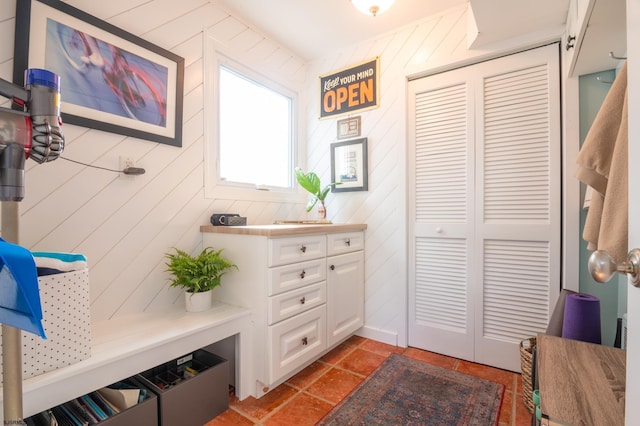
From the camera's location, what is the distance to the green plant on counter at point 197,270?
5.23 ft

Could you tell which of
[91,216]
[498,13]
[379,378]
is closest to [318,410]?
[379,378]

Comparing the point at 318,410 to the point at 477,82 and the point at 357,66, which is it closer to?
the point at 477,82

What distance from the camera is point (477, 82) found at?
202 cm

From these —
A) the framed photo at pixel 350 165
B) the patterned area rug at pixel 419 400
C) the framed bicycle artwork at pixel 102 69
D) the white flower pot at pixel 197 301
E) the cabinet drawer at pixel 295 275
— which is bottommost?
the patterned area rug at pixel 419 400

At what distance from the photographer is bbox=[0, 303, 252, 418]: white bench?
0.98 meters

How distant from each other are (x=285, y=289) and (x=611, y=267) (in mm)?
1401

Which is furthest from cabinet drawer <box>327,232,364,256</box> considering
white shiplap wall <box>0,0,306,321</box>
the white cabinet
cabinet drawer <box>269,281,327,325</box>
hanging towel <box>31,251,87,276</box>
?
hanging towel <box>31,251,87,276</box>

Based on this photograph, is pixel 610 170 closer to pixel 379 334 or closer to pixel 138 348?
pixel 138 348

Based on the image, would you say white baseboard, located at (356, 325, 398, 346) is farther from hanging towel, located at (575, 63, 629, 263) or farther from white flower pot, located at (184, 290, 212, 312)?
hanging towel, located at (575, 63, 629, 263)

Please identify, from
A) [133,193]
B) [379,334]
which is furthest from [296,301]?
[133,193]

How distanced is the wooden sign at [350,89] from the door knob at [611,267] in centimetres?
212

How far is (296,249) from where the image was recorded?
1.74 meters

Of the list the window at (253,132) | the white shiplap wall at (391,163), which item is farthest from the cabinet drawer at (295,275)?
the window at (253,132)

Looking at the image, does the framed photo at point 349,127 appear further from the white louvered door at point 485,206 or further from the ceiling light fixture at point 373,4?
the ceiling light fixture at point 373,4
